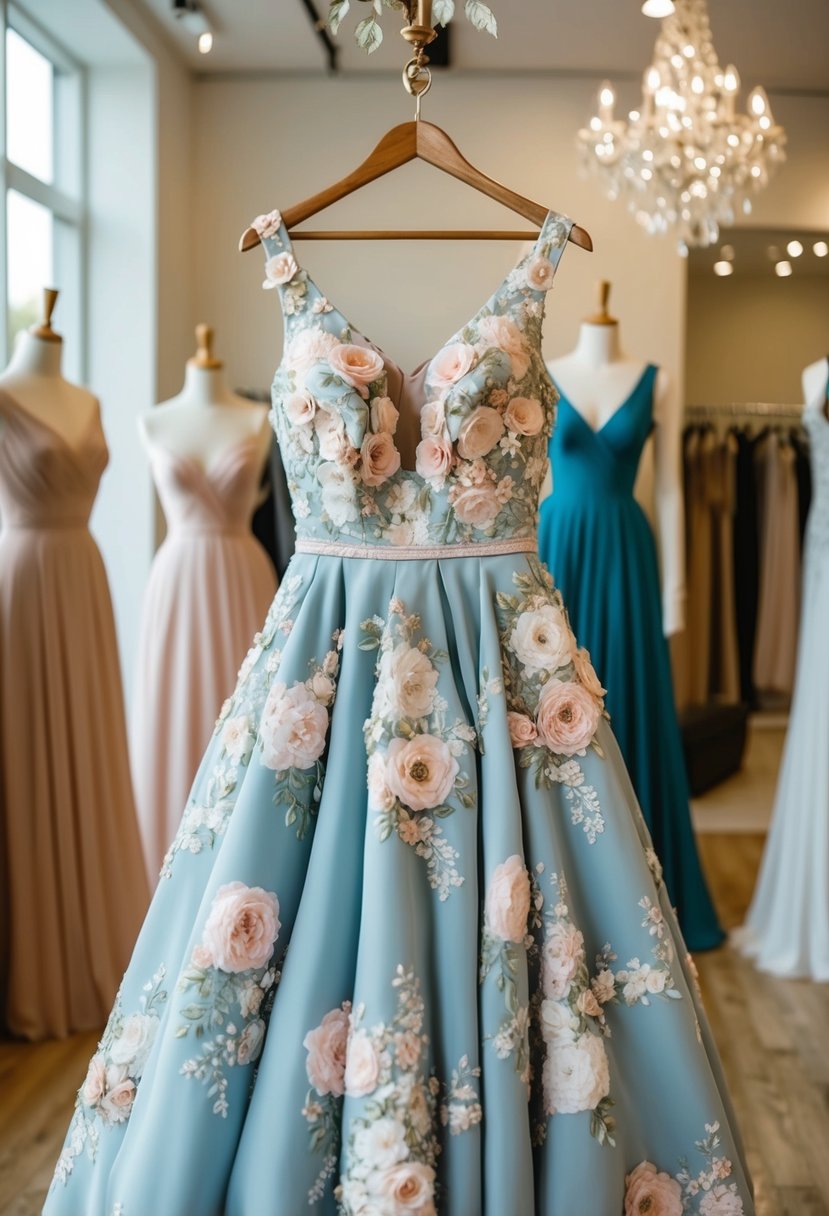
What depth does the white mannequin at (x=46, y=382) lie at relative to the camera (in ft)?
8.74

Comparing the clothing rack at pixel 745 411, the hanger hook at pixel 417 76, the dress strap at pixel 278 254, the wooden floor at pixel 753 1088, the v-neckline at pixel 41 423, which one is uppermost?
the clothing rack at pixel 745 411

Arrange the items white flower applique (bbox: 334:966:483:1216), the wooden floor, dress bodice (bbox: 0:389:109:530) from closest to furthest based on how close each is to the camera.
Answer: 1. white flower applique (bbox: 334:966:483:1216)
2. the wooden floor
3. dress bodice (bbox: 0:389:109:530)

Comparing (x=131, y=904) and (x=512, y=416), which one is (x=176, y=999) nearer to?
(x=512, y=416)

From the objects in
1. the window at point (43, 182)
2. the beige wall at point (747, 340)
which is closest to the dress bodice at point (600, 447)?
the window at point (43, 182)

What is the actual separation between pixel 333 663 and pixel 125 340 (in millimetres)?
3189

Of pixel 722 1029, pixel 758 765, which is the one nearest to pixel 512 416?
pixel 722 1029

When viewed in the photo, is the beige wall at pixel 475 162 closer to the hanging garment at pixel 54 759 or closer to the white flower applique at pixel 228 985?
the hanging garment at pixel 54 759

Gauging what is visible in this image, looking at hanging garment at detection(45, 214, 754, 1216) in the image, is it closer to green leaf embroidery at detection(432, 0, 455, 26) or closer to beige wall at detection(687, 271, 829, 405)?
green leaf embroidery at detection(432, 0, 455, 26)

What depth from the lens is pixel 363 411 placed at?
143 centimetres

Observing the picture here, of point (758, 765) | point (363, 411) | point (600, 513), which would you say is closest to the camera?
point (363, 411)

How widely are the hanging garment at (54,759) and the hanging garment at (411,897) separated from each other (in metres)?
1.27

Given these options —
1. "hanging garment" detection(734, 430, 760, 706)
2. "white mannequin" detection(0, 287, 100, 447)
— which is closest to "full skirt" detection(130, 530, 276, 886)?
"white mannequin" detection(0, 287, 100, 447)

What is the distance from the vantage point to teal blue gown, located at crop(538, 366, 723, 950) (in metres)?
3.07

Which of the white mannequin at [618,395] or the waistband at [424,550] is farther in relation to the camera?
the white mannequin at [618,395]
